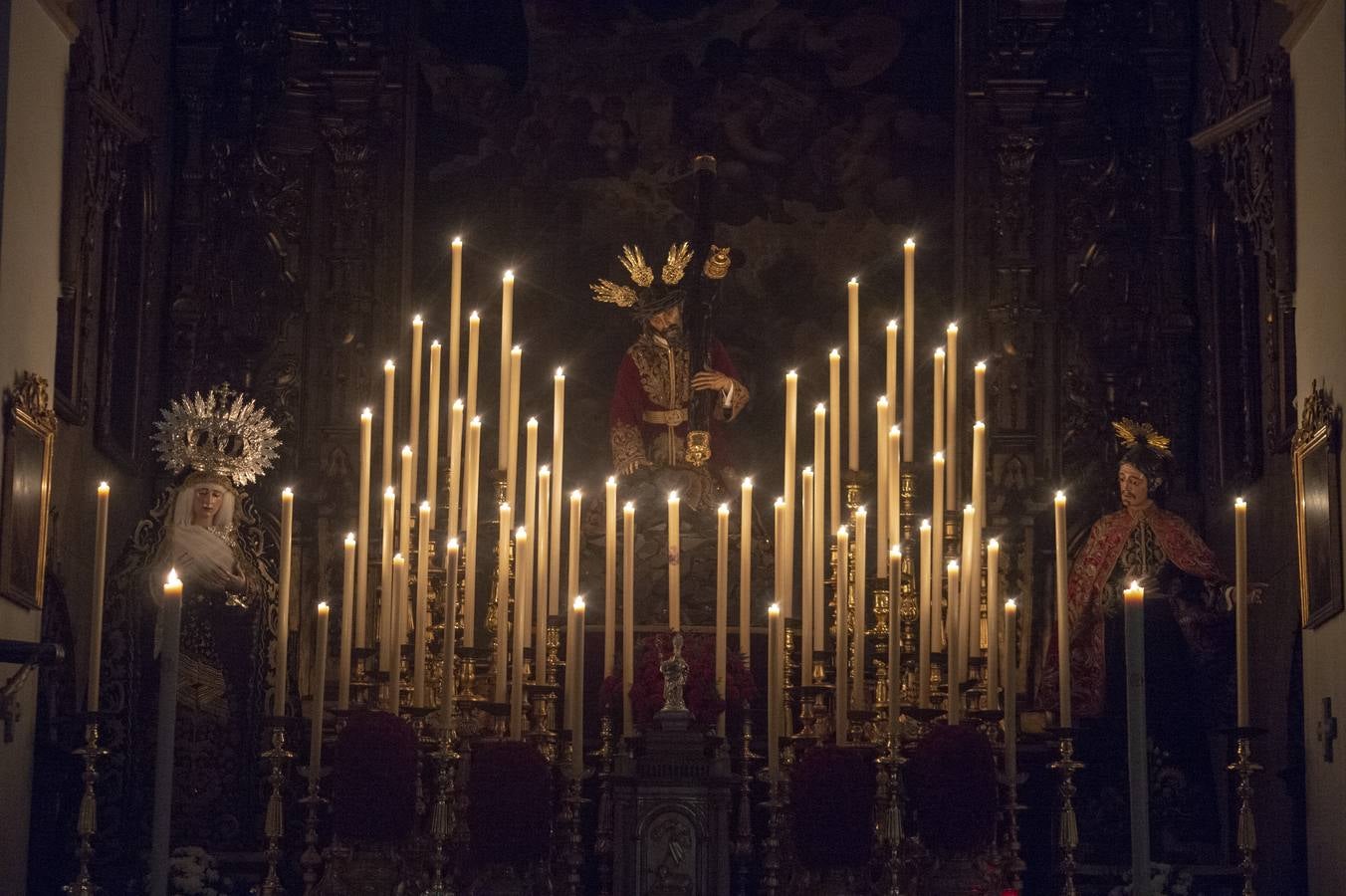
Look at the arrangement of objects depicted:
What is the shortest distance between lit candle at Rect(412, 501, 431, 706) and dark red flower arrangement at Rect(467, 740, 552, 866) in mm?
674

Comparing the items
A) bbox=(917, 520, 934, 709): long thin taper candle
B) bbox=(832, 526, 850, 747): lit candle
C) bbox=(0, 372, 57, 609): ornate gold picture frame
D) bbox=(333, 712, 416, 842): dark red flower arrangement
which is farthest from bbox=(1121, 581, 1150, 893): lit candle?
bbox=(0, 372, 57, 609): ornate gold picture frame

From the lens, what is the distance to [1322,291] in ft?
35.1

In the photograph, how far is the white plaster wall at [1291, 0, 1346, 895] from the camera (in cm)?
1028

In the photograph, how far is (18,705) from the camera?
10.6 meters

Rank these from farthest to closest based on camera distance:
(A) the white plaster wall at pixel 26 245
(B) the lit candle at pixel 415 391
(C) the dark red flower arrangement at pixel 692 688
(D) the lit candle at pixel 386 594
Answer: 1. (B) the lit candle at pixel 415 391
2. (A) the white plaster wall at pixel 26 245
3. (D) the lit candle at pixel 386 594
4. (C) the dark red flower arrangement at pixel 692 688

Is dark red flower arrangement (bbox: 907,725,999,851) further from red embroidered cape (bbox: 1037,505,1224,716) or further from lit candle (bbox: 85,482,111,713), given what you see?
lit candle (bbox: 85,482,111,713)

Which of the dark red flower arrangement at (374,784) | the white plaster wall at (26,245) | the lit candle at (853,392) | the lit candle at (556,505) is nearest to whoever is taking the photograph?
the dark red flower arrangement at (374,784)

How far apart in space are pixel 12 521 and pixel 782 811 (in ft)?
11.8

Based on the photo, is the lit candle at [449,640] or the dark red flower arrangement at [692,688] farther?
the dark red flower arrangement at [692,688]

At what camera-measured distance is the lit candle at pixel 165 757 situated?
22.1 feet

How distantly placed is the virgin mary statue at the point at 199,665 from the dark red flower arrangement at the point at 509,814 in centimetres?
250

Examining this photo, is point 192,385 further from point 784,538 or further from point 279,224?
point 784,538

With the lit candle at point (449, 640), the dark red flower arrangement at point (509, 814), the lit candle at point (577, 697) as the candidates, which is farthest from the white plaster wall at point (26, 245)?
the lit candle at point (577, 697)

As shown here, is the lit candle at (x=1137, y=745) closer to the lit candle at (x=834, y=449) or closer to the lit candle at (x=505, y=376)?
the lit candle at (x=834, y=449)
